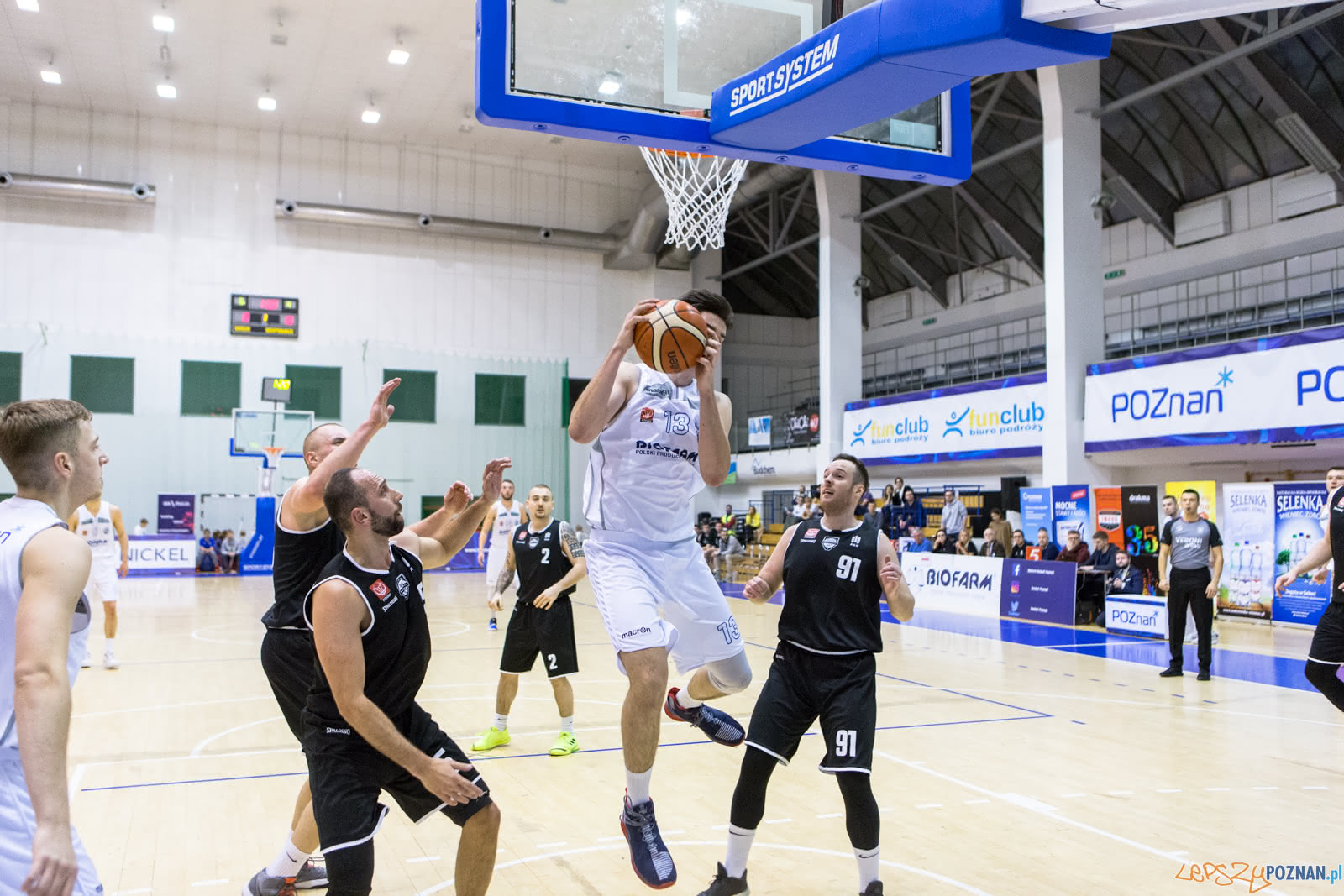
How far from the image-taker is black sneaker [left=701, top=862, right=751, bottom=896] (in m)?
4.15

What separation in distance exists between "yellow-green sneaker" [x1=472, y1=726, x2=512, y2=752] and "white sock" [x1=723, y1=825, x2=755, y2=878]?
3274 mm

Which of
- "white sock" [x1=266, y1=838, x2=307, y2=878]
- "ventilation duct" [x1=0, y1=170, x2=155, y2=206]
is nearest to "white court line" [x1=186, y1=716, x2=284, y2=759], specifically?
"white sock" [x1=266, y1=838, x2=307, y2=878]

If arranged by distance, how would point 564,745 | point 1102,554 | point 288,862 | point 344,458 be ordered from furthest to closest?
point 1102,554 → point 564,745 → point 288,862 → point 344,458

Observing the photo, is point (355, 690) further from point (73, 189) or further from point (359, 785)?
point (73, 189)

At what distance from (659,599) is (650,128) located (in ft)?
10.0

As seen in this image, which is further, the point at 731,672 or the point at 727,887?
the point at 731,672

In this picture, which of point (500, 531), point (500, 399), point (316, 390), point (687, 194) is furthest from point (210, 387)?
point (687, 194)

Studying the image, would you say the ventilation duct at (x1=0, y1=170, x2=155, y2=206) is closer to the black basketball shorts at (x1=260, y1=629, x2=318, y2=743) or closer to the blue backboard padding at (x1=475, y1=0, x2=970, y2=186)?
the blue backboard padding at (x1=475, y1=0, x2=970, y2=186)

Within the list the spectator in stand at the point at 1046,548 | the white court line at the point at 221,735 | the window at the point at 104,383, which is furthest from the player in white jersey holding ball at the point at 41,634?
the window at the point at 104,383

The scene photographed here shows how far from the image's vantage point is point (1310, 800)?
5785 millimetres

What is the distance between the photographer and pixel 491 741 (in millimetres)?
7145

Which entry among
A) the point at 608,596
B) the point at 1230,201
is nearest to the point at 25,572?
the point at 608,596

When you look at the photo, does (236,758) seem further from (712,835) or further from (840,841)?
(840,841)

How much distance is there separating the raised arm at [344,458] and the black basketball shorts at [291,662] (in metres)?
0.56
